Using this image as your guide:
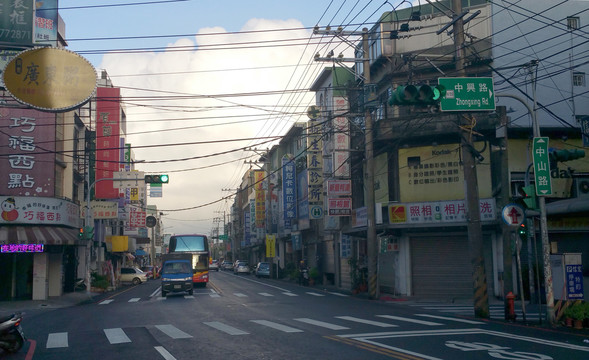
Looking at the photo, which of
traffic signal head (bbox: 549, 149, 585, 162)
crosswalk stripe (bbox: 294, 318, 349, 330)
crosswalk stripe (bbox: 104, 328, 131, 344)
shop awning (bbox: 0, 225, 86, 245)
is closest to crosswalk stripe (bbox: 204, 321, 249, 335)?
crosswalk stripe (bbox: 294, 318, 349, 330)

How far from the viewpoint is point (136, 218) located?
2447 inches

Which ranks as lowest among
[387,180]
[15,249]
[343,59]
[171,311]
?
[171,311]

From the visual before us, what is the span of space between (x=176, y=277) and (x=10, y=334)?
75.1 ft

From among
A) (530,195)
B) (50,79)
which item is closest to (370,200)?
(530,195)

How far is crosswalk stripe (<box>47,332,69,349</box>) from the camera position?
49.6ft

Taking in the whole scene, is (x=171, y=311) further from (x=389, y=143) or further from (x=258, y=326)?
(x=389, y=143)

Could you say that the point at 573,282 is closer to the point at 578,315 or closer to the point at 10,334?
the point at 578,315

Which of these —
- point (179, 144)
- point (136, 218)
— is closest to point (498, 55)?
point (179, 144)

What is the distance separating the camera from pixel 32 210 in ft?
108

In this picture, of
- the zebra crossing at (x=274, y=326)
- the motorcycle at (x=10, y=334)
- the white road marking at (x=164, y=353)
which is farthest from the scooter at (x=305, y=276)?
the motorcycle at (x=10, y=334)

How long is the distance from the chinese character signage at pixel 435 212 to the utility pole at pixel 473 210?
9390 mm

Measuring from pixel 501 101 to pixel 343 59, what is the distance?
8.73m

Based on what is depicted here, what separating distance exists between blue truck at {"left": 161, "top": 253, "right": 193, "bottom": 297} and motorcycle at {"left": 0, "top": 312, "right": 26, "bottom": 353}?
22.4m

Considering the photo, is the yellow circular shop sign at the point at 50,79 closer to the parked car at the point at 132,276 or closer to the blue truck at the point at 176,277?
the blue truck at the point at 176,277
